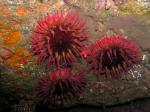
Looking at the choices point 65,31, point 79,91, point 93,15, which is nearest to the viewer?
point 65,31

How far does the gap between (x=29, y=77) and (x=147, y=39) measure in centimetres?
224

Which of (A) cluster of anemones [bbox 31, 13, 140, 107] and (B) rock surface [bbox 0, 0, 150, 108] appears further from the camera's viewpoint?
(B) rock surface [bbox 0, 0, 150, 108]

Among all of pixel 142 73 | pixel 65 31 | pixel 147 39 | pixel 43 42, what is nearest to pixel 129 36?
pixel 147 39

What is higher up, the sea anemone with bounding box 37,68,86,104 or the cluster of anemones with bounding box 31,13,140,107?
the cluster of anemones with bounding box 31,13,140,107

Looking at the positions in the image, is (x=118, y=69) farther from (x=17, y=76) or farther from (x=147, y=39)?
(x=17, y=76)

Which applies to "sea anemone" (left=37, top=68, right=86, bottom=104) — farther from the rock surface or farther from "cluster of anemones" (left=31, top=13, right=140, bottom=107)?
the rock surface

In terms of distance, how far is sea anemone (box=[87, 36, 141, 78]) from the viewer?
4.27 m

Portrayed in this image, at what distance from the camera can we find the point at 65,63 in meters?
4.44

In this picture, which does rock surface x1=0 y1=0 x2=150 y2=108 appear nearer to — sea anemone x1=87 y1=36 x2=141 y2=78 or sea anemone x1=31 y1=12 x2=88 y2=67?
sea anemone x1=87 y1=36 x2=141 y2=78

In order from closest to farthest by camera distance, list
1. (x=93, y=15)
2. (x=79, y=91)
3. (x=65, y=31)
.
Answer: (x=65, y=31)
(x=79, y=91)
(x=93, y=15)

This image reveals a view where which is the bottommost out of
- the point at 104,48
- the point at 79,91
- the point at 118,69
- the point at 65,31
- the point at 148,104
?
the point at 148,104

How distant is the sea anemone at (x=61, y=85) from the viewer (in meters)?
4.29

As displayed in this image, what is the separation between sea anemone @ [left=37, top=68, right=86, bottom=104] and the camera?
14.1 feet

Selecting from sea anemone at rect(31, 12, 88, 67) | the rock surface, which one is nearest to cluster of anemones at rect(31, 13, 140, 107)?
sea anemone at rect(31, 12, 88, 67)
